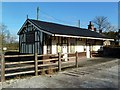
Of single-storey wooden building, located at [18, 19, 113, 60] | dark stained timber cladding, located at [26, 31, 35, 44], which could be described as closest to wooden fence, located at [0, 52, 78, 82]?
single-storey wooden building, located at [18, 19, 113, 60]

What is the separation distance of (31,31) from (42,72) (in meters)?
10.0

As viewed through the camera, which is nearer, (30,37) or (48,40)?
(48,40)

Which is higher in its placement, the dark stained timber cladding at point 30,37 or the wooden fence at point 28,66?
the dark stained timber cladding at point 30,37

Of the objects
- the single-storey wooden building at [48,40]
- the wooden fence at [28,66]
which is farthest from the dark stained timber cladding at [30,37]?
the wooden fence at [28,66]

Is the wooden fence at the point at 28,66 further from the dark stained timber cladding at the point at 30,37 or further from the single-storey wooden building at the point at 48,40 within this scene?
the dark stained timber cladding at the point at 30,37

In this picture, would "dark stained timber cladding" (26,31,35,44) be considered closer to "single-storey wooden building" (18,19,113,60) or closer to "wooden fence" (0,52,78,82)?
"single-storey wooden building" (18,19,113,60)

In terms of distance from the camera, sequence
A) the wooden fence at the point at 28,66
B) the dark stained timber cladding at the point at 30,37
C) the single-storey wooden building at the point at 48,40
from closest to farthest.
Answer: the wooden fence at the point at 28,66 < the single-storey wooden building at the point at 48,40 < the dark stained timber cladding at the point at 30,37

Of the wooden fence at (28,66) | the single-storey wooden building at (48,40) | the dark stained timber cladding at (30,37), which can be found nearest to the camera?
the wooden fence at (28,66)

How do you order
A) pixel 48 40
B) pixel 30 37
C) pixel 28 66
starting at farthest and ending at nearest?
1. pixel 30 37
2. pixel 48 40
3. pixel 28 66

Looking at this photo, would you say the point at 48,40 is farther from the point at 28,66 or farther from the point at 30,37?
the point at 28,66

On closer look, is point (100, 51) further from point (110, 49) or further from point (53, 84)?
point (53, 84)

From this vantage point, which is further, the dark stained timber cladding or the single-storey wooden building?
the dark stained timber cladding

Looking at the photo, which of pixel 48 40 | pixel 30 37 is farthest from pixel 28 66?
pixel 30 37

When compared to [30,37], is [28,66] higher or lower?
lower
